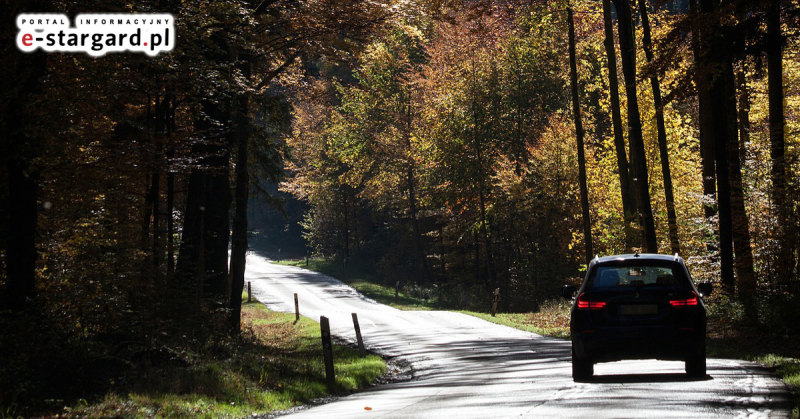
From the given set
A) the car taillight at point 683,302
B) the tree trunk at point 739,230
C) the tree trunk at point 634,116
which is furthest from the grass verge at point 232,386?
the tree trunk at point 739,230

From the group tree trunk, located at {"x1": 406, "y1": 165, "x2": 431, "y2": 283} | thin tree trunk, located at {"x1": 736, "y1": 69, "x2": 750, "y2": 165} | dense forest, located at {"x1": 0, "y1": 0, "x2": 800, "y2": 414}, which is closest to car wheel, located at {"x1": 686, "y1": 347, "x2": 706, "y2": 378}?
dense forest, located at {"x1": 0, "y1": 0, "x2": 800, "y2": 414}

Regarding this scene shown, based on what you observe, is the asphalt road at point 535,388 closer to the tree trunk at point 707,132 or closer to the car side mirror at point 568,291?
the car side mirror at point 568,291

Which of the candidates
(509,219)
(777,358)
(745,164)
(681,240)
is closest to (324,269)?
(509,219)

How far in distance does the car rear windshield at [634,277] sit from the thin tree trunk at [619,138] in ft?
52.7

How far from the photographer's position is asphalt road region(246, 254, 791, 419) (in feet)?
30.2

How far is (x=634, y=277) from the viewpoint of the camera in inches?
434

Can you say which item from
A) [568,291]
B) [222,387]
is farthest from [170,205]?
[568,291]

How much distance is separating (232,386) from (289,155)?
15.9 metres

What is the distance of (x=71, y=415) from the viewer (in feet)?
32.0

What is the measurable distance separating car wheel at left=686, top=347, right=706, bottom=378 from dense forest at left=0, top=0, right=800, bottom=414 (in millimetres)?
7947

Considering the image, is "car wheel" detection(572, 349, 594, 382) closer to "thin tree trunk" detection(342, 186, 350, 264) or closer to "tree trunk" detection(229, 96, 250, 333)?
"tree trunk" detection(229, 96, 250, 333)

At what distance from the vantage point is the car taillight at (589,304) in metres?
10.7

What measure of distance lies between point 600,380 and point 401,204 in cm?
4396

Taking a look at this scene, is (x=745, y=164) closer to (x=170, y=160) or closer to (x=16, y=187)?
(x=170, y=160)
